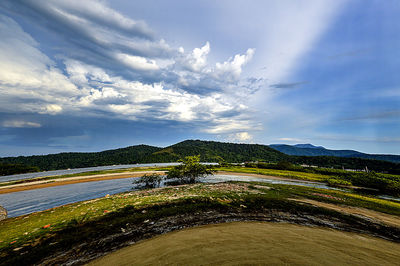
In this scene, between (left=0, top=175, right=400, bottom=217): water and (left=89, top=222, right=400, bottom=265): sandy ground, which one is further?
(left=0, top=175, right=400, bottom=217): water

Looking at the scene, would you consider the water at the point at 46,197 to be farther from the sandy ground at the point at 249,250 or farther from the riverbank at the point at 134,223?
the sandy ground at the point at 249,250

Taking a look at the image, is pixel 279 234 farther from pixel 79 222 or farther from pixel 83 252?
pixel 79 222

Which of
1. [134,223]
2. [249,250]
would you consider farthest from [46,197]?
[249,250]

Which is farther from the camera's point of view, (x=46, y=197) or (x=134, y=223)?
(x=46, y=197)

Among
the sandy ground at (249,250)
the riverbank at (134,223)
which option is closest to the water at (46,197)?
the riverbank at (134,223)

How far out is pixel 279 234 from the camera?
845 centimetres

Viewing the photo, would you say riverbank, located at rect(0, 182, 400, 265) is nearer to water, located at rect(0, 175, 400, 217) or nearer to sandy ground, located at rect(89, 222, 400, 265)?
sandy ground, located at rect(89, 222, 400, 265)

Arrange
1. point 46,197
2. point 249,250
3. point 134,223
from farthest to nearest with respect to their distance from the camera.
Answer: point 46,197 < point 134,223 < point 249,250

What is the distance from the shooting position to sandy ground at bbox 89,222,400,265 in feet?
17.5

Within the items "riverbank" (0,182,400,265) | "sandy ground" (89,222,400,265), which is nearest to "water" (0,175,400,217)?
"riverbank" (0,182,400,265)

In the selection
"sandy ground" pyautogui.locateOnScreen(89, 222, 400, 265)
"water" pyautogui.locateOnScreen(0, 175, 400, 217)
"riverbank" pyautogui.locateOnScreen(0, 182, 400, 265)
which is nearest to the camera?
"sandy ground" pyautogui.locateOnScreen(89, 222, 400, 265)

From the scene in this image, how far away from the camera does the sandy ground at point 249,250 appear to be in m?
5.33

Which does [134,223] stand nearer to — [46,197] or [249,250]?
[249,250]

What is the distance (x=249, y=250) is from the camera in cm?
612
